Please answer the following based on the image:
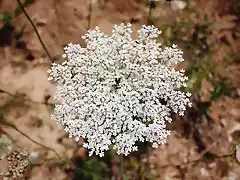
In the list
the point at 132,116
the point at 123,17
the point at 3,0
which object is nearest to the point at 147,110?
the point at 132,116

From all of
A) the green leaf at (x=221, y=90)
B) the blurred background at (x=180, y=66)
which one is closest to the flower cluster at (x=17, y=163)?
the blurred background at (x=180, y=66)

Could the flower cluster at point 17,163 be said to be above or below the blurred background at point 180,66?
below

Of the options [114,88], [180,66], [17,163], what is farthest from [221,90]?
[17,163]

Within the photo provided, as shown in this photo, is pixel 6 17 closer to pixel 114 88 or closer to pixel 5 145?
pixel 5 145

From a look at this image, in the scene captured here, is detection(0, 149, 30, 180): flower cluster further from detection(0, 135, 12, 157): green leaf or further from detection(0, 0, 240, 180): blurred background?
detection(0, 0, 240, 180): blurred background

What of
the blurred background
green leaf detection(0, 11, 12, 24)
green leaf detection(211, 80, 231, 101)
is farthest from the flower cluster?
green leaf detection(211, 80, 231, 101)

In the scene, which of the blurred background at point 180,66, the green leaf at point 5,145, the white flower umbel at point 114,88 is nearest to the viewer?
the white flower umbel at point 114,88

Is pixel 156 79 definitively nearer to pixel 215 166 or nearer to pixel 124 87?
pixel 124 87

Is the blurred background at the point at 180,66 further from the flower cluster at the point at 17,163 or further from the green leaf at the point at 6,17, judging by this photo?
the flower cluster at the point at 17,163

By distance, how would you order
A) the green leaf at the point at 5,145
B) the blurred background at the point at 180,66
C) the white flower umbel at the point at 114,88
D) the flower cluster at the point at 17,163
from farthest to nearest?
the blurred background at the point at 180,66 → the green leaf at the point at 5,145 → the flower cluster at the point at 17,163 → the white flower umbel at the point at 114,88
